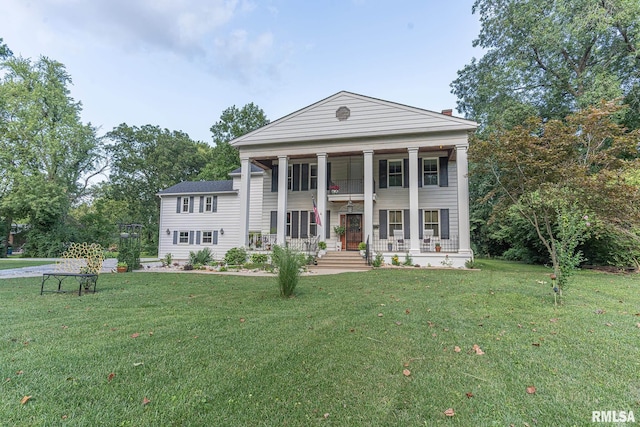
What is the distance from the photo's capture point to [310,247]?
1500 centimetres

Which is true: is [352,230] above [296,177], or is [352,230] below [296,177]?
below

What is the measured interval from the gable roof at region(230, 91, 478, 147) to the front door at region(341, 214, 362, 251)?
4.38 meters

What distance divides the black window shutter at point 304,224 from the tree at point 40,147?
20.1 m

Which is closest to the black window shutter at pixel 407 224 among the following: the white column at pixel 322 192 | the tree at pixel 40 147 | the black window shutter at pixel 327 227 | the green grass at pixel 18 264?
the black window shutter at pixel 327 227

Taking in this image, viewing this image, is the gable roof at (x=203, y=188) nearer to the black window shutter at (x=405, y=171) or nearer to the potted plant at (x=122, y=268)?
the potted plant at (x=122, y=268)

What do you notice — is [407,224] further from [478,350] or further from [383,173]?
[478,350]

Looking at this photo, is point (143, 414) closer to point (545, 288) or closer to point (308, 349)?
point (308, 349)

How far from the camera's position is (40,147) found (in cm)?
2439

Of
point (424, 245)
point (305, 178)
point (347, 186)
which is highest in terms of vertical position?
point (305, 178)

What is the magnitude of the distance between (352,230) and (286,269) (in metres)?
10.3

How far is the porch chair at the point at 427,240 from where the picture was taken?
14.6 metres

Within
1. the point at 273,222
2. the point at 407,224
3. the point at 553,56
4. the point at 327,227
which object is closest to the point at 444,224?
the point at 407,224

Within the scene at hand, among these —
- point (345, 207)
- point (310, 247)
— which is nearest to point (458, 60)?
point (345, 207)

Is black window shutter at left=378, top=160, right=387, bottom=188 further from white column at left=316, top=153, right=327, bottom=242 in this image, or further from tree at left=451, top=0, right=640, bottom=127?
tree at left=451, top=0, right=640, bottom=127
